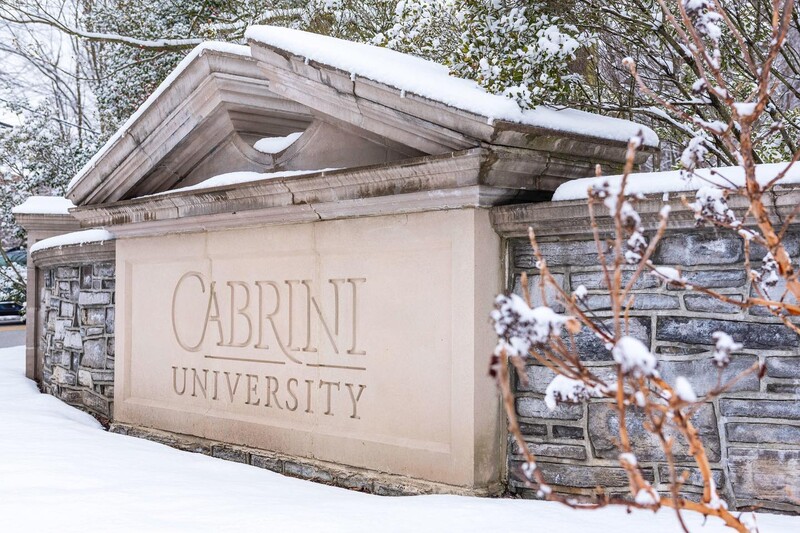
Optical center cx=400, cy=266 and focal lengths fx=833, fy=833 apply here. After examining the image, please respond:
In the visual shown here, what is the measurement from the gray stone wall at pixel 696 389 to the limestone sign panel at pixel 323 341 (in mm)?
331

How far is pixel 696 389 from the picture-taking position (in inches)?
139

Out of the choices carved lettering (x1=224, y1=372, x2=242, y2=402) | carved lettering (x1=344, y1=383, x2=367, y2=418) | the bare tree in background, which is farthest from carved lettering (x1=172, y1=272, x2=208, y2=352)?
the bare tree in background

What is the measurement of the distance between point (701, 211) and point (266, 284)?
334 cm

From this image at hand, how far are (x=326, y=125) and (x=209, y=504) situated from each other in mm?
2175

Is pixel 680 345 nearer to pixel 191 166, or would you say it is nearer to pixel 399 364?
pixel 399 364

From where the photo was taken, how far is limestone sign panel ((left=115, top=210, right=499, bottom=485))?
3.99 m

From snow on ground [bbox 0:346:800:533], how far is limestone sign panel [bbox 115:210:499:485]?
0.31 meters

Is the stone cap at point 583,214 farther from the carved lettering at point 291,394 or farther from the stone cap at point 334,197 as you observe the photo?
the carved lettering at point 291,394

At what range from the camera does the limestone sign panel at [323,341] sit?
3.99m

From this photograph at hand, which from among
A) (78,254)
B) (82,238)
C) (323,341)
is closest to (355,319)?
(323,341)

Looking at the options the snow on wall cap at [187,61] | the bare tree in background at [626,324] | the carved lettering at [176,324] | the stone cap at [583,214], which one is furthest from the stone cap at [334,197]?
the bare tree in background at [626,324]

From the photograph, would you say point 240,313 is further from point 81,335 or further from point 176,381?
point 81,335

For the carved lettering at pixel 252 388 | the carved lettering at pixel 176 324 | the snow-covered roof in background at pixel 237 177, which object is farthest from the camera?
the carved lettering at pixel 176 324

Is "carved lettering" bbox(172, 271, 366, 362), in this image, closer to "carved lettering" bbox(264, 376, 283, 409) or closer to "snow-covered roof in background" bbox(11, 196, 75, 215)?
"carved lettering" bbox(264, 376, 283, 409)
